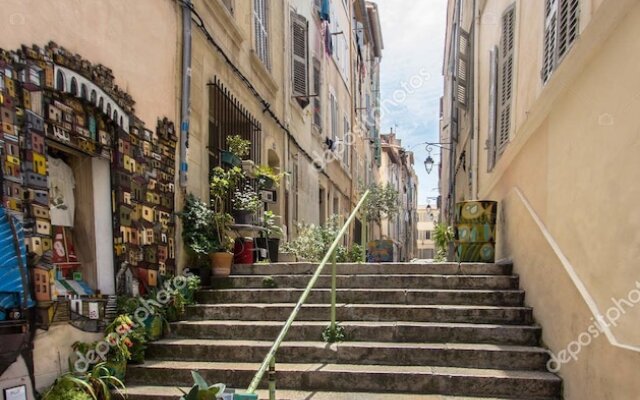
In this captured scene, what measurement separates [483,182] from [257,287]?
432 centimetres

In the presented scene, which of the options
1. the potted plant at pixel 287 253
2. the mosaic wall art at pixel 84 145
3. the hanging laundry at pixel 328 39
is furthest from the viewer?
the hanging laundry at pixel 328 39

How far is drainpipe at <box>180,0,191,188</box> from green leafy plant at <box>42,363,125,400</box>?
92.9 inches

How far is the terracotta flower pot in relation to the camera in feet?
18.1

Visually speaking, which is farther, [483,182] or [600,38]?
[483,182]

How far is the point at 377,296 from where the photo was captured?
15.9 feet

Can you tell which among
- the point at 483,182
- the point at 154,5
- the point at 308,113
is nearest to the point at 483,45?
the point at 483,182

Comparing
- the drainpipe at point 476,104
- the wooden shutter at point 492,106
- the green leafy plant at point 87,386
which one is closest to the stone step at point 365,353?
the green leafy plant at point 87,386

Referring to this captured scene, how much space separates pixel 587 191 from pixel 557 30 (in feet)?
5.00

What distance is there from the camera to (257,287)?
5.42 metres

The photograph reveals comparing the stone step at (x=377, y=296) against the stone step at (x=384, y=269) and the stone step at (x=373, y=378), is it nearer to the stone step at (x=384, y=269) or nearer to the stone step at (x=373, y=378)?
the stone step at (x=384, y=269)

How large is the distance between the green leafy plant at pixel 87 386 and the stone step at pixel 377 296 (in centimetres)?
159

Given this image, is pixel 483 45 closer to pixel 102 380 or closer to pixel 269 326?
pixel 269 326

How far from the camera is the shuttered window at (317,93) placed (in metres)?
12.5

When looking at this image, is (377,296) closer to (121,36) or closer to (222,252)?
(222,252)
